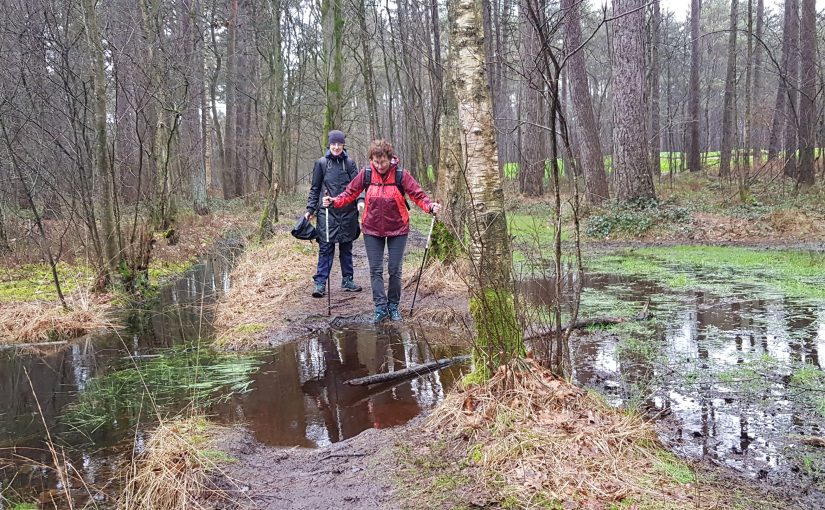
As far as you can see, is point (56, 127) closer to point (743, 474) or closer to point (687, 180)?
point (743, 474)

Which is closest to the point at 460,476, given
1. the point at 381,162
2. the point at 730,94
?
the point at 381,162

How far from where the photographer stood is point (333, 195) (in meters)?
7.71

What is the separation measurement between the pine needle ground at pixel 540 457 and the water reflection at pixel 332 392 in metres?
0.77

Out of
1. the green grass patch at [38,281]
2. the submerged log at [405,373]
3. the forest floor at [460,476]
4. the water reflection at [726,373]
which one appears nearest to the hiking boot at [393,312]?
the submerged log at [405,373]

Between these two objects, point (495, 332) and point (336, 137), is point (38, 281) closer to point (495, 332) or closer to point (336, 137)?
point (336, 137)

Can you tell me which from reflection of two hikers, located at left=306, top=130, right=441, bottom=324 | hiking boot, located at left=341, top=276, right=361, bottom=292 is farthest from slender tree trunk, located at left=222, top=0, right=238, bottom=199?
reflection of two hikers, located at left=306, top=130, right=441, bottom=324

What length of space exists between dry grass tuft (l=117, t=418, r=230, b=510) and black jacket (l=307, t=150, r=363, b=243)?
435 cm

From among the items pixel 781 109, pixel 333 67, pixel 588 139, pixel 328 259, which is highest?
pixel 333 67

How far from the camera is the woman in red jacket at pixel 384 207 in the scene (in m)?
6.35

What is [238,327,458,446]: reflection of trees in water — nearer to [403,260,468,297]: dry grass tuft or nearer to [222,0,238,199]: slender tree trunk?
[403,260,468,297]: dry grass tuft

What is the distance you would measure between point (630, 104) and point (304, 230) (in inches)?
359

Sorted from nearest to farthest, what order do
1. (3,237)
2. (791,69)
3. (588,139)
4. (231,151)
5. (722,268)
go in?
1. (722,268)
2. (3,237)
3. (588,139)
4. (791,69)
5. (231,151)

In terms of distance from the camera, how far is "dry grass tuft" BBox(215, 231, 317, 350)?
662cm

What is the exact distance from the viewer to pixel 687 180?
22.1 meters
